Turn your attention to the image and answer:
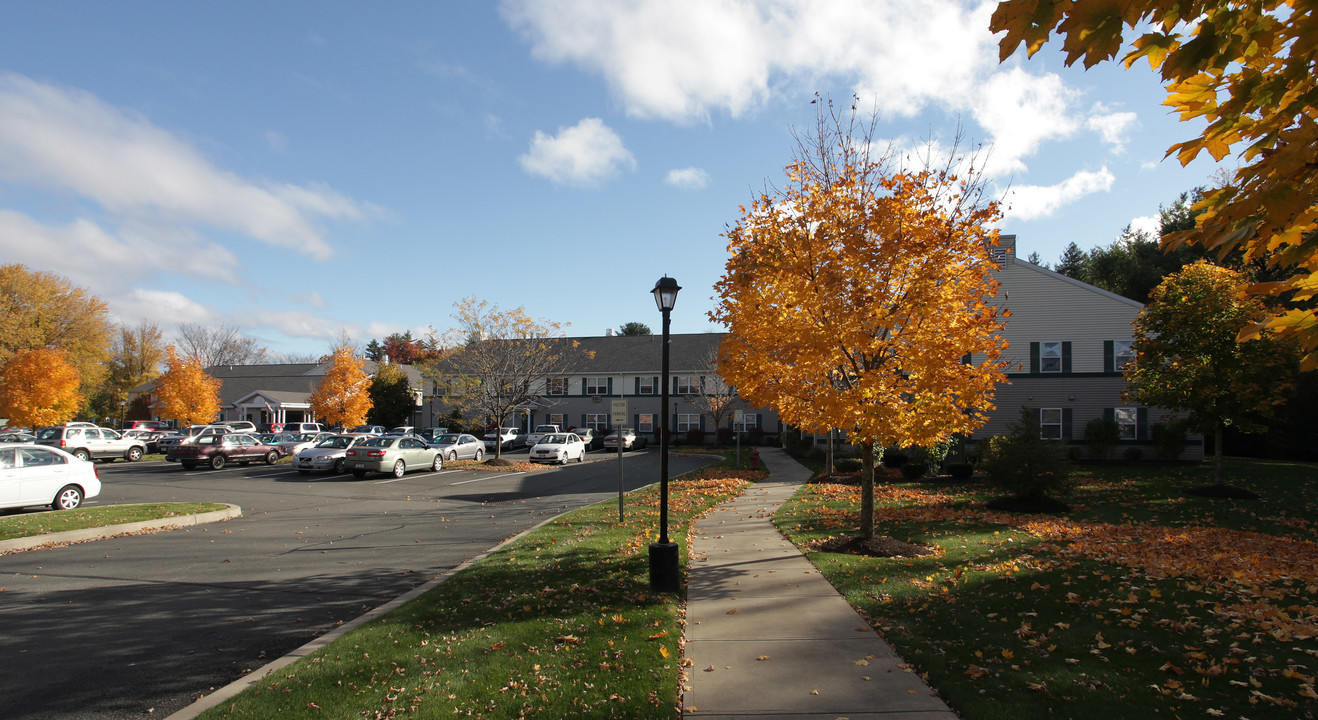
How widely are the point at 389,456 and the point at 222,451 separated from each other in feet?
28.9

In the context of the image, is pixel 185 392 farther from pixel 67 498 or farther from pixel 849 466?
pixel 849 466

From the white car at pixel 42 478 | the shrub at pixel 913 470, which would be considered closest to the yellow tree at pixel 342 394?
the white car at pixel 42 478

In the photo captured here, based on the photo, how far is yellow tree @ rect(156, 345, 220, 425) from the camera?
39375 mm

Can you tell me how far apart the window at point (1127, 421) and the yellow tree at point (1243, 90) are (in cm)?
3132

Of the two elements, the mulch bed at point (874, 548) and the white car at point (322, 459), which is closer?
the mulch bed at point (874, 548)

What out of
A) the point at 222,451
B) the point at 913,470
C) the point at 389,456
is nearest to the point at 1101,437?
the point at 913,470

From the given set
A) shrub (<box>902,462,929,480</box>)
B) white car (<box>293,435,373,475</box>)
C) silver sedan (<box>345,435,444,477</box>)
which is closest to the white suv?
white car (<box>293,435,373,475</box>)

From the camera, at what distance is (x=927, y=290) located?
31.1ft

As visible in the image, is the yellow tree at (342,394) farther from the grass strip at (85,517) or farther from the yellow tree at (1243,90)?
the yellow tree at (1243,90)

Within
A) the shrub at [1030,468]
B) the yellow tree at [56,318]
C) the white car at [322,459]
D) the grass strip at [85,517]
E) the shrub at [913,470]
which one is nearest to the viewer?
the grass strip at [85,517]

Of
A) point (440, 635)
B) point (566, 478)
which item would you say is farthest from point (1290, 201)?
point (566, 478)

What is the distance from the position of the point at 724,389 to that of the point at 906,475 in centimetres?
2244

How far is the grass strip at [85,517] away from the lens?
1148 centimetres

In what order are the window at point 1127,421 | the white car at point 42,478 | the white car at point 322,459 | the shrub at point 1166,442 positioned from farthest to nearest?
the window at point 1127,421, the shrub at point 1166,442, the white car at point 322,459, the white car at point 42,478
